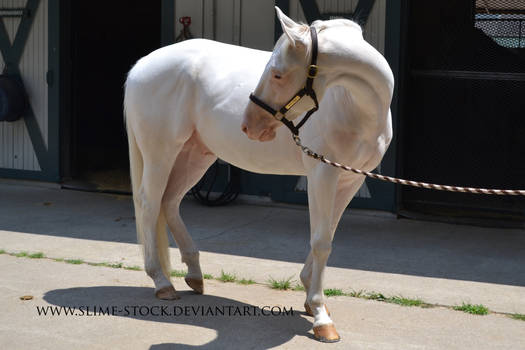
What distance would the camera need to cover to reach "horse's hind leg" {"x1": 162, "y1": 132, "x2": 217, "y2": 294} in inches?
175

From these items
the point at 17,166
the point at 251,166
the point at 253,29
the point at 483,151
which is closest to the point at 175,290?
the point at 251,166

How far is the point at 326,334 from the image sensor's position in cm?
360

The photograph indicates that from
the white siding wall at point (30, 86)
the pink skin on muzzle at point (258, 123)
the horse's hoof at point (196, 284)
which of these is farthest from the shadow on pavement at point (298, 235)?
the pink skin on muzzle at point (258, 123)

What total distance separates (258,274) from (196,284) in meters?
0.65

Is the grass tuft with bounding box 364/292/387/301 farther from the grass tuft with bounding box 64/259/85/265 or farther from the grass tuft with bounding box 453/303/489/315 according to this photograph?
the grass tuft with bounding box 64/259/85/265

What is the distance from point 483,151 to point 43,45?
5.19 meters

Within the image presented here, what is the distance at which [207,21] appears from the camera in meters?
7.66

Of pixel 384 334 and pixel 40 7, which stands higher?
pixel 40 7

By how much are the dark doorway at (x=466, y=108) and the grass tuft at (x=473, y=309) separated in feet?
9.19

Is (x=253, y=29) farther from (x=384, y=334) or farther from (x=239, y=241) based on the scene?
(x=384, y=334)

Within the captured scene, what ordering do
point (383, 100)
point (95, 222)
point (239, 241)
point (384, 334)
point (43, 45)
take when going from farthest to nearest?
point (43, 45) → point (95, 222) → point (239, 241) → point (384, 334) → point (383, 100)

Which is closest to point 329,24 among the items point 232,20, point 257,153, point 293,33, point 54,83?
point 293,33

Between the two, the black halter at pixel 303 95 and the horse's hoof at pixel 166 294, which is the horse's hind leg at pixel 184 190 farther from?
the black halter at pixel 303 95

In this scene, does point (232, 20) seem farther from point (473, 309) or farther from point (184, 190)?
point (473, 309)
